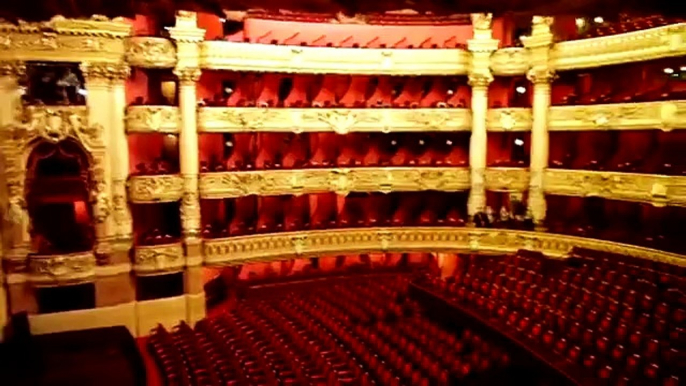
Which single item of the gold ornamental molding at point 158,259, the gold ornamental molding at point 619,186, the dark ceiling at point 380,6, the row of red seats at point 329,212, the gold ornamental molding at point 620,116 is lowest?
the gold ornamental molding at point 158,259

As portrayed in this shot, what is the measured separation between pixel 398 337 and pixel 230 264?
500 centimetres

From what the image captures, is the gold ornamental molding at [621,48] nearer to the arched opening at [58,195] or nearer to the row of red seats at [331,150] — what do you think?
the row of red seats at [331,150]

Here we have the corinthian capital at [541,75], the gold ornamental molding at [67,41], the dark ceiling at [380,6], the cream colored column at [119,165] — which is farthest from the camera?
the corinthian capital at [541,75]

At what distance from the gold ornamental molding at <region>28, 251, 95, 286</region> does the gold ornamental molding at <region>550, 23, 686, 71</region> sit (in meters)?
9.85

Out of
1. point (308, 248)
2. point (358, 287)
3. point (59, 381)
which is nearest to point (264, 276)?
point (308, 248)

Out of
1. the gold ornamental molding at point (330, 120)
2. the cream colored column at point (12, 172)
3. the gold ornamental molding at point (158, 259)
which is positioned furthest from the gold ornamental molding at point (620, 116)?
the cream colored column at point (12, 172)

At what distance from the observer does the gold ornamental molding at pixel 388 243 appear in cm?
1229

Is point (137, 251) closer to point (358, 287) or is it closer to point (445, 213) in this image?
point (358, 287)

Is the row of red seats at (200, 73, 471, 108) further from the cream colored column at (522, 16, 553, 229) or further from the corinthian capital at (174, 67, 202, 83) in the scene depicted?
the cream colored column at (522, 16, 553, 229)

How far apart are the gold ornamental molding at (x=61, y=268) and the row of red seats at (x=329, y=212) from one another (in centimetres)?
241

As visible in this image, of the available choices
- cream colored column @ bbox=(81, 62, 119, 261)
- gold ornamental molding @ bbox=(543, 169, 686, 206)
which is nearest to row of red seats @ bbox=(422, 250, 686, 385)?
gold ornamental molding @ bbox=(543, 169, 686, 206)

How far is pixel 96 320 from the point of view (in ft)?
36.4

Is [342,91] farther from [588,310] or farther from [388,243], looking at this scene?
[588,310]

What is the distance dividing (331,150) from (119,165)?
4.96 metres
